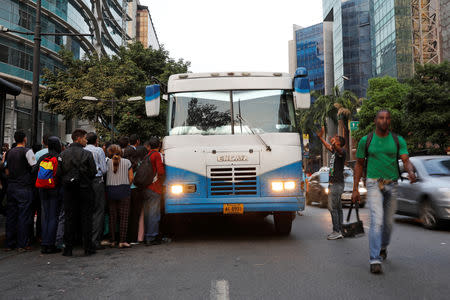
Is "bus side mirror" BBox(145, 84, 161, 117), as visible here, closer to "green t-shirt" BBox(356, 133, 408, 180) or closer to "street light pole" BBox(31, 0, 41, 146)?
"green t-shirt" BBox(356, 133, 408, 180)

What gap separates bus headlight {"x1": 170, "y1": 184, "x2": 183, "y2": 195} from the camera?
25.7 ft

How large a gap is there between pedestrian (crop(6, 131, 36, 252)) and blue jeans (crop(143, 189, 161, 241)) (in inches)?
75.0

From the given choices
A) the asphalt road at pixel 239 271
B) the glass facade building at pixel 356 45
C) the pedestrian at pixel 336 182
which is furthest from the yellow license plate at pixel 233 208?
the glass facade building at pixel 356 45

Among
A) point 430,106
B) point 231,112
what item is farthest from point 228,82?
point 430,106

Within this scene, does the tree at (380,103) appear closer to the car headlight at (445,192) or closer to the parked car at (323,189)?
the parked car at (323,189)

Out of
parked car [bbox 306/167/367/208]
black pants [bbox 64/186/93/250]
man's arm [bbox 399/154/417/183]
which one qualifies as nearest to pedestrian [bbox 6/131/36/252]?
black pants [bbox 64/186/93/250]

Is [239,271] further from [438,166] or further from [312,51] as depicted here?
[312,51]

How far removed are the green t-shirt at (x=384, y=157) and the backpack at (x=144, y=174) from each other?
379 cm

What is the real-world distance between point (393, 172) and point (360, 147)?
19.9 inches

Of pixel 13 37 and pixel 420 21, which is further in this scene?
pixel 420 21

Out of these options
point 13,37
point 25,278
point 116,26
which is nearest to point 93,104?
point 13,37

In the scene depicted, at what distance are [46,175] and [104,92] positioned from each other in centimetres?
2385

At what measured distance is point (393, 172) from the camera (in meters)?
5.64

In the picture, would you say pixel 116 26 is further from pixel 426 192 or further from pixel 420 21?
pixel 426 192
